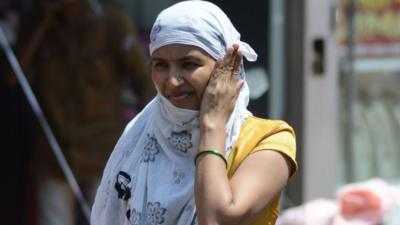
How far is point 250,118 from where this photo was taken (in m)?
2.46

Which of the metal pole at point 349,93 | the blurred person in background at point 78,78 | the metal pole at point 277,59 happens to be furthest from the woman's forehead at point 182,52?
the metal pole at point 349,93

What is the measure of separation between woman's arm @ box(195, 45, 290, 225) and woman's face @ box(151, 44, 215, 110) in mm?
28

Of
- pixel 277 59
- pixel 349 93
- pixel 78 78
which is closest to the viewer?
pixel 78 78

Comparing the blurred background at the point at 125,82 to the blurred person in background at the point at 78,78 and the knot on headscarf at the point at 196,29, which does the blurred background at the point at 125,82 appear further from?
the knot on headscarf at the point at 196,29

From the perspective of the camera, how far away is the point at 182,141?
240 cm

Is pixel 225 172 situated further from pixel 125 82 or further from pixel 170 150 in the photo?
pixel 125 82

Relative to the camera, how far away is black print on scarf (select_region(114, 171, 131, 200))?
2465 millimetres

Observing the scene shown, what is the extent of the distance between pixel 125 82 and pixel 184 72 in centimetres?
304

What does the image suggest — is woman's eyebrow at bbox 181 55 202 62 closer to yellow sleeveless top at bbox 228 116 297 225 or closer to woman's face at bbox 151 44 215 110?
woman's face at bbox 151 44 215 110

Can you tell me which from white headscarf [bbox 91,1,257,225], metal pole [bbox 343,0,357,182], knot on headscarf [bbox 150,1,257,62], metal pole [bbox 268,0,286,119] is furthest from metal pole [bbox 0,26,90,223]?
knot on headscarf [bbox 150,1,257,62]

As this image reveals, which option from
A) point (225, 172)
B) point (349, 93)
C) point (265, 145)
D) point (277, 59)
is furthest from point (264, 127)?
point (349, 93)

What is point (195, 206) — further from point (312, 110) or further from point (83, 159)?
point (312, 110)

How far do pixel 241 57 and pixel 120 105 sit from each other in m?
3.04

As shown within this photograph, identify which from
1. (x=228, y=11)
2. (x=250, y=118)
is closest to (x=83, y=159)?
(x=228, y=11)
